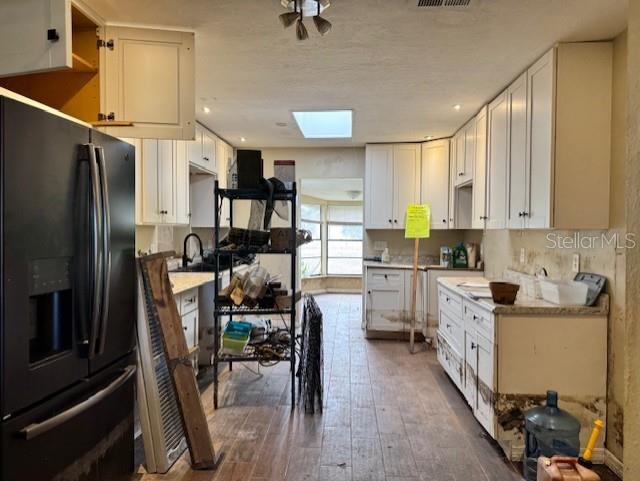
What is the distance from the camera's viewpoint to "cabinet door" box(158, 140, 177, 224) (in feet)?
10.8

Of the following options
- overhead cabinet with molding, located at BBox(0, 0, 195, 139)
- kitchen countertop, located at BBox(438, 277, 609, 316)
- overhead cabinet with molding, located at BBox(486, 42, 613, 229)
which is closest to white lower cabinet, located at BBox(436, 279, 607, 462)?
kitchen countertop, located at BBox(438, 277, 609, 316)

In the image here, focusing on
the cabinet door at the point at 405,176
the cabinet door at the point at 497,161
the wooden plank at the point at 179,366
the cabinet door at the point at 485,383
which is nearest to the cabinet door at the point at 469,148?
the cabinet door at the point at 497,161

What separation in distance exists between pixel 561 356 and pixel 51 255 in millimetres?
2610

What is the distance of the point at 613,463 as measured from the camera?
7.14ft

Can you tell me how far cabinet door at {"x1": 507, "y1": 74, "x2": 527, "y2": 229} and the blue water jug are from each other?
3.95ft

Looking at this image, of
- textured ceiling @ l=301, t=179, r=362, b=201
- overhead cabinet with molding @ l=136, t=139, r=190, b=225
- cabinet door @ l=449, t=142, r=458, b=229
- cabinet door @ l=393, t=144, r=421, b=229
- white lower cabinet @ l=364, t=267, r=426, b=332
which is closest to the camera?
overhead cabinet with molding @ l=136, t=139, r=190, b=225

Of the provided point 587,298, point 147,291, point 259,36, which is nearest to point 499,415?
point 587,298

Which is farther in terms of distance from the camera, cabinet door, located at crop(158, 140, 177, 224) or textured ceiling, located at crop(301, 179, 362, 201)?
textured ceiling, located at crop(301, 179, 362, 201)

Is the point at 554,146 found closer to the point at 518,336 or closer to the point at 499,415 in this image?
the point at 518,336

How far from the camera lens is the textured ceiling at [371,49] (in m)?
2.00

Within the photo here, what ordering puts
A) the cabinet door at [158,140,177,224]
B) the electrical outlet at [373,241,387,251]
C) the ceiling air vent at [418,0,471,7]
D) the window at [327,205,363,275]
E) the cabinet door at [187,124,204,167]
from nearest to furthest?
the ceiling air vent at [418,0,471,7] < the cabinet door at [158,140,177,224] < the cabinet door at [187,124,204,167] < the electrical outlet at [373,241,387,251] < the window at [327,205,363,275]

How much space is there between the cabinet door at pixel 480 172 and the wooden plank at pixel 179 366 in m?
2.67

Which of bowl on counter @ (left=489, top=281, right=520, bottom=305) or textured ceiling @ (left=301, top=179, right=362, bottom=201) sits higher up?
textured ceiling @ (left=301, top=179, right=362, bottom=201)

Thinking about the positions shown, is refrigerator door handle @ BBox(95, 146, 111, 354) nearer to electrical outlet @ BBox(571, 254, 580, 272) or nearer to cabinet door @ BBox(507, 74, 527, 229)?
cabinet door @ BBox(507, 74, 527, 229)
